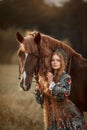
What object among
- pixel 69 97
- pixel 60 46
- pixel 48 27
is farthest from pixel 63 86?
pixel 48 27

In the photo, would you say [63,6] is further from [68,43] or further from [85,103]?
[85,103]

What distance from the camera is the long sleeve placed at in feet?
8.39

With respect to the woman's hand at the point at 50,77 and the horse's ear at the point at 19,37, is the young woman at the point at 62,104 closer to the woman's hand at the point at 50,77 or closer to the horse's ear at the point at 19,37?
the woman's hand at the point at 50,77

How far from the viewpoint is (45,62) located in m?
2.68

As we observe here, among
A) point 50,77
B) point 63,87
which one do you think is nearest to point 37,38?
point 50,77

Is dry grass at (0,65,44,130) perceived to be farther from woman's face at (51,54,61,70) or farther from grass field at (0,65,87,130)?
woman's face at (51,54,61,70)

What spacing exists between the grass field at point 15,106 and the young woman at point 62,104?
150mm

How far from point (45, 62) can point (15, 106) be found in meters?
0.45

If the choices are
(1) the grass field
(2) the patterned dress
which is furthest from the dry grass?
(2) the patterned dress

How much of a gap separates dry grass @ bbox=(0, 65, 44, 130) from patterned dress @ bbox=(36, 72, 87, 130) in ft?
0.43

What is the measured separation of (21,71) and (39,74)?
0.15 m

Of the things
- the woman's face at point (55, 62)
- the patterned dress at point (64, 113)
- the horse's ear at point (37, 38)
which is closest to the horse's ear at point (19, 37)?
the horse's ear at point (37, 38)

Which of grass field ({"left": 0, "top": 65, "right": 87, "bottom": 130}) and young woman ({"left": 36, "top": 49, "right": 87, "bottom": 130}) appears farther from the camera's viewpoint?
grass field ({"left": 0, "top": 65, "right": 87, "bottom": 130})

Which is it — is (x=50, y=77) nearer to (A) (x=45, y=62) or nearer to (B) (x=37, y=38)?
(A) (x=45, y=62)
